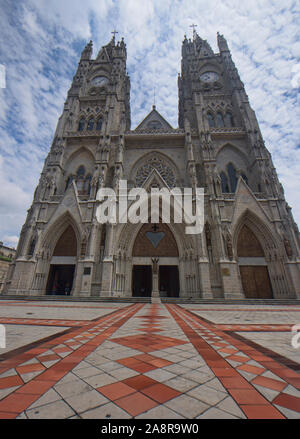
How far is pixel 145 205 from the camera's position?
1642cm

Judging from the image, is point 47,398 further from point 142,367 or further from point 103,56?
point 103,56

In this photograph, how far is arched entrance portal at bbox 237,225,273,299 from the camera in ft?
46.0

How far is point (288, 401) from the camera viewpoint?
131 cm

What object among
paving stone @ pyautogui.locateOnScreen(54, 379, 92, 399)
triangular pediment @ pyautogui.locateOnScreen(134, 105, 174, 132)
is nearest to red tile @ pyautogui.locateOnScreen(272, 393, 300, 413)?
paving stone @ pyautogui.locateOnScreen(54, 379, 92, 399)

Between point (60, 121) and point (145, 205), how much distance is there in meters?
13.8

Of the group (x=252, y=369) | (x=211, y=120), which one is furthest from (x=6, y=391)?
(x=211, y=120)

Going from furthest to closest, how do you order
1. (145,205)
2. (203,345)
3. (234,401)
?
(145,205) < (203,345) < (234,401)

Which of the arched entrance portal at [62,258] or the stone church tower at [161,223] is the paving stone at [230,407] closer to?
the stone church tower at [161,223]

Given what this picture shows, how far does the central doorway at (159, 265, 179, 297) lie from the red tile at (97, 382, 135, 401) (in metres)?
16.3

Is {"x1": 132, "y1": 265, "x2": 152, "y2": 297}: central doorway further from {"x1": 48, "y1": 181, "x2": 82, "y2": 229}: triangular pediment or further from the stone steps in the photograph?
{"x1": 48, "y1": 181, "x2": 82, "y2": 229}: triangular pediment

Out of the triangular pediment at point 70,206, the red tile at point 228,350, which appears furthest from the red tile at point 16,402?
the triangular pediment at point 70,206
